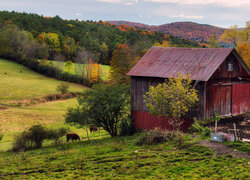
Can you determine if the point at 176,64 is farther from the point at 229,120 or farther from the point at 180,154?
the point at 180,154

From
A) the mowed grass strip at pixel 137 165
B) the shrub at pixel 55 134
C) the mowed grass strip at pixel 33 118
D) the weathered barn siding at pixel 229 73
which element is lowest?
the mowed grass strip at pixel 33 118

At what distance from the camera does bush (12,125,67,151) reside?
28823 millimetres

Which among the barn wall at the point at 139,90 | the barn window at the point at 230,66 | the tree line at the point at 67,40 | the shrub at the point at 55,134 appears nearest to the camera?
the shrub at the point at 55,134

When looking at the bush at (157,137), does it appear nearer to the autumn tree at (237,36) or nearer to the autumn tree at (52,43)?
the autumn tree at (237,36)

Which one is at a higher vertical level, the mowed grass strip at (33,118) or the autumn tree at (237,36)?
the autumn tree at (237,36)

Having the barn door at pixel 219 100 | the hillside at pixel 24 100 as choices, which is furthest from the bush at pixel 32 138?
the barn door at pixel 219 100

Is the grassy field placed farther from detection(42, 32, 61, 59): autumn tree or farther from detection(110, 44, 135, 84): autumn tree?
detection(42, 32, 61, 59): autumn tree

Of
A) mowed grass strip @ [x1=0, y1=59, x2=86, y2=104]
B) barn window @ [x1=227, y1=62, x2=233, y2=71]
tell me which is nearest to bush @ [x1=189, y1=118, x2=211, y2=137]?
barn window @ [x1=227, y1=62, x2=233, y2=71]

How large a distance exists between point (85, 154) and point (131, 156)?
4304mm

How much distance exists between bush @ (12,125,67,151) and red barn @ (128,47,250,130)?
1002 centimetres

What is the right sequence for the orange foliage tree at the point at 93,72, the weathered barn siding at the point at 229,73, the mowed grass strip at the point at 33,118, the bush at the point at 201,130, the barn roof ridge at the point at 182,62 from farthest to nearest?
the orange foliage tree at the point at 93,72
the mowed grass strip at the point at 33,118
the weathered barn siding at the point at 229,73
the barn roof ridge at the point at 182,62
the bush at the point at 201,130

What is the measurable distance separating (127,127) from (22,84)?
164ft

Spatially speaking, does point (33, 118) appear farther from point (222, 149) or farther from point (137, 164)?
point (222, 149)

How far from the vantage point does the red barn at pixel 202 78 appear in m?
28.1
